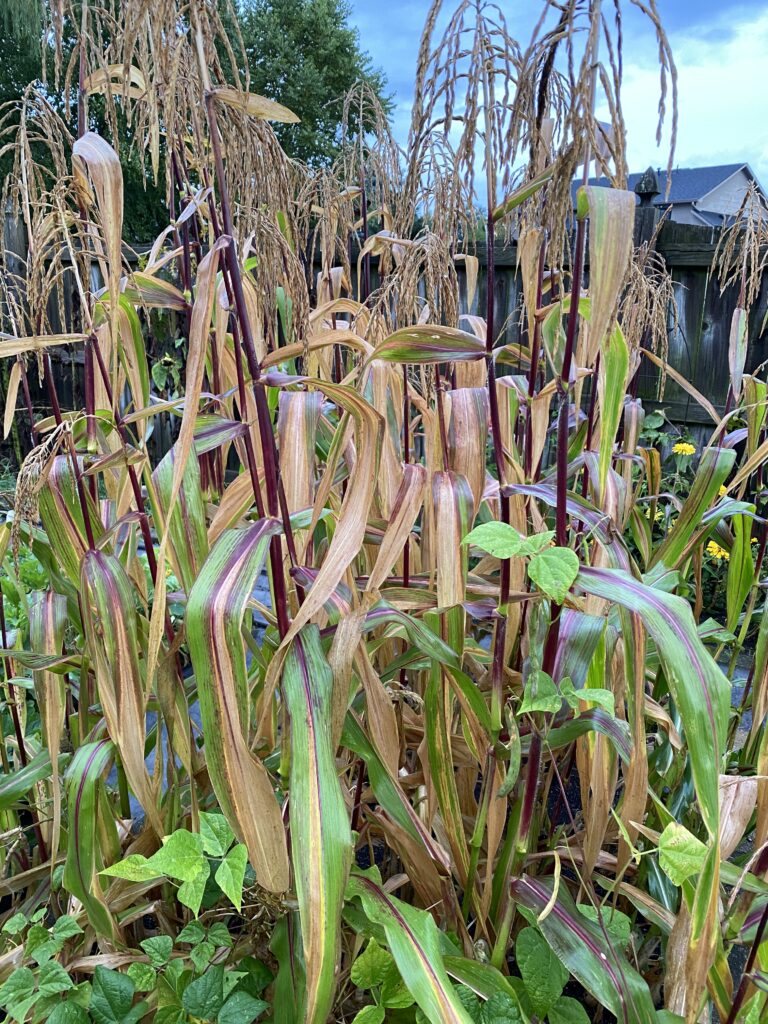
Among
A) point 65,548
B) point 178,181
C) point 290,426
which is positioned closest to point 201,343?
point 290,426

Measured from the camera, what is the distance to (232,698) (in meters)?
0.62

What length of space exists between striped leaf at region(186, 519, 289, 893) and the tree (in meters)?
13.5

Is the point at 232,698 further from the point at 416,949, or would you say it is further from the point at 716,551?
the point at 716,551

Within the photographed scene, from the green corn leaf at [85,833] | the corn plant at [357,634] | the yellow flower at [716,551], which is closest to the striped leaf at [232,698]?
the corn plant at [357,634]

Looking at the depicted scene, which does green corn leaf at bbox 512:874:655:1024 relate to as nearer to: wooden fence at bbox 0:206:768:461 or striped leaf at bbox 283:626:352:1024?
striped leaf at bbox 283:626:352:1024

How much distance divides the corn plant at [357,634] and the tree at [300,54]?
43.2 feet

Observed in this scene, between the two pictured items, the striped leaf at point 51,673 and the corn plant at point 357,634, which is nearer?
the corn plant at point 357,634

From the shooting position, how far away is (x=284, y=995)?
747mm

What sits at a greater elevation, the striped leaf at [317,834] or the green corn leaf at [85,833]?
the striped leaf at [317,834]

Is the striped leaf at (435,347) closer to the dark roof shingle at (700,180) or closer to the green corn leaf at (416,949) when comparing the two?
the green corn leaf at (416,949)

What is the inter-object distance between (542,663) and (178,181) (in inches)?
34.5

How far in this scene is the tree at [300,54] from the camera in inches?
502

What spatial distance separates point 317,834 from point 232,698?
0.14m

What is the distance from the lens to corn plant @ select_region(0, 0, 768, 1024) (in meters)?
0.62
